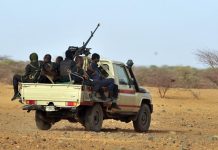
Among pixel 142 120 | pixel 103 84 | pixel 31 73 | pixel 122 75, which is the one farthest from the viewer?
pixel 142 120

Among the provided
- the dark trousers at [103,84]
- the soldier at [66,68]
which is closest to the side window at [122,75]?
the dark trousers at [103,84]

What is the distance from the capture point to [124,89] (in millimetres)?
19109

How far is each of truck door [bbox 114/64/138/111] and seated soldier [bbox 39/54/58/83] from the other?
1845 mm

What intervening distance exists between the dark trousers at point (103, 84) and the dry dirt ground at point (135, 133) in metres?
1.16

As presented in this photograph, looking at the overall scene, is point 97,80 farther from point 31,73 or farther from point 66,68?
point 31,73

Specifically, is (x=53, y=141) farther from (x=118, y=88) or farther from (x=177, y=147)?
(x=118, y=88)

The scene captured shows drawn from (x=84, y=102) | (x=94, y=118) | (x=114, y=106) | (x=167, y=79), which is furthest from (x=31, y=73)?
(x=167, y=79)

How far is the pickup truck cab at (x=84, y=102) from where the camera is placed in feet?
56.5

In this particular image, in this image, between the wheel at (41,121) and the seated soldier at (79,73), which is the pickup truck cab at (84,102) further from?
the seated soldier at (79,73)

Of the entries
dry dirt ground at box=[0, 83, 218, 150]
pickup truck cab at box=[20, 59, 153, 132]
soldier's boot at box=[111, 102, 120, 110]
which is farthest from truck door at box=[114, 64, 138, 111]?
dry dirt ground at box=[0, 83, 218, 150]

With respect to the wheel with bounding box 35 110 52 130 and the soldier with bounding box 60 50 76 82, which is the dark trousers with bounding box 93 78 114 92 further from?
the wheel with bounding box 35 110 52 130

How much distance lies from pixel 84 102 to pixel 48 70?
1435mm

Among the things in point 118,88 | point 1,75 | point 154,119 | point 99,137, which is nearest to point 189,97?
point 154,119

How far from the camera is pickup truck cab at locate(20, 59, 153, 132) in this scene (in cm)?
1722
